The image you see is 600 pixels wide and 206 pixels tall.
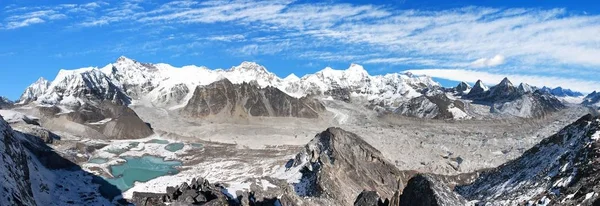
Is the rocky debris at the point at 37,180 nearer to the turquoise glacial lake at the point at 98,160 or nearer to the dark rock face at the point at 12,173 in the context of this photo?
the dark rock face at the point at 12,173

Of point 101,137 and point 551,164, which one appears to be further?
point 101,137

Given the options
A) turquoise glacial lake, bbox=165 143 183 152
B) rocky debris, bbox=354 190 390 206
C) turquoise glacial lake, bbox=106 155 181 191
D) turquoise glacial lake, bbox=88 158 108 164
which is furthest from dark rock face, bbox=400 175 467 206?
turquoise glacial lake, bbox=165 143 183 152

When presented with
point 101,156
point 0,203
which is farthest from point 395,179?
point 101,156

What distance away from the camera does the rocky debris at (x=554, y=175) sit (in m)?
30.6

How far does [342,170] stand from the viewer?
94750mm

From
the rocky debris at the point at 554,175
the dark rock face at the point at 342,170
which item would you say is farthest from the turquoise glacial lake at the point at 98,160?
the rocky debris at the point at 554,175

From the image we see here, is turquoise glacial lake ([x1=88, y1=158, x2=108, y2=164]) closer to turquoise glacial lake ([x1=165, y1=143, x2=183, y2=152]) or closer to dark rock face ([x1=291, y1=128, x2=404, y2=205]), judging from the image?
turquoise glacial lake ([x1=165, y1=143, x2=183, y2=152])

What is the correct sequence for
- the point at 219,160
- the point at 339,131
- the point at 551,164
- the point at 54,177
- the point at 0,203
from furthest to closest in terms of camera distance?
the point at 219,160
the point at 339,131
the point at 54,177
the point at 0,203
the point at 551,164

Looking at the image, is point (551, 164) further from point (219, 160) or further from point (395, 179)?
point (219, 160)

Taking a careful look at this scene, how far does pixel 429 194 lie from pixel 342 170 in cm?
5731

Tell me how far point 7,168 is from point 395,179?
234 feet

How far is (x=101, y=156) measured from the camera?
15012 cm

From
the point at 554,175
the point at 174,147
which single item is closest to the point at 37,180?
the point at 554,175

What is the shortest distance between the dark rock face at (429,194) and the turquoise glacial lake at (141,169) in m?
86.8
